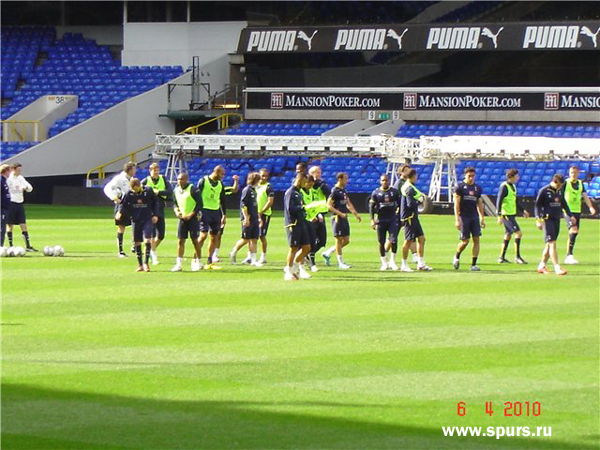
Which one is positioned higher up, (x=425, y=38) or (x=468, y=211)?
(x=425, y=38)

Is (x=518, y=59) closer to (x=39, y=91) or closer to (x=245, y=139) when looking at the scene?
(x=245, y=139)

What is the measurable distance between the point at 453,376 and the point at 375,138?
40.1 meters

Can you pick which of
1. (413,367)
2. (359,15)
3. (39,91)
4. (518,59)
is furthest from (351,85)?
(413,367)

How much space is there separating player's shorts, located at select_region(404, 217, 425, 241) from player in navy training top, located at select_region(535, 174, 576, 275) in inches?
97.3

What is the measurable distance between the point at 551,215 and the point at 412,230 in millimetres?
2929

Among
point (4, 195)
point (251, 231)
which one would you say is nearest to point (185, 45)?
point (4, 195)

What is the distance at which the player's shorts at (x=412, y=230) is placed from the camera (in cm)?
2611

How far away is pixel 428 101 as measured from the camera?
6212 centimetres

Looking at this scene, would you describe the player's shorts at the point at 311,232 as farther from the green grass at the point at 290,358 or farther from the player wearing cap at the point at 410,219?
the player wearing cap at the point at 410,219

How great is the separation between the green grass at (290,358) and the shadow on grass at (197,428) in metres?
0.02

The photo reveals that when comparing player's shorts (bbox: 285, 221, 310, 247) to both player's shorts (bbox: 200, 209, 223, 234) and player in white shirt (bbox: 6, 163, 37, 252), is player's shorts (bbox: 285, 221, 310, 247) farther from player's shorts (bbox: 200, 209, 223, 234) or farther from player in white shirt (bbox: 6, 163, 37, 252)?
player in white shirt (bbox: 6, 163, 37, 252)

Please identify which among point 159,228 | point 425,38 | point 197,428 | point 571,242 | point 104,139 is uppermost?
point 425,38

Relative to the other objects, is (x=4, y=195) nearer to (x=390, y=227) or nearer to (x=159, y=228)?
(x=159, y=228)

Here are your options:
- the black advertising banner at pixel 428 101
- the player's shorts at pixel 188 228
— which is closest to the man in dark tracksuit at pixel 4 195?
the player's shorts at pixel 188 228
